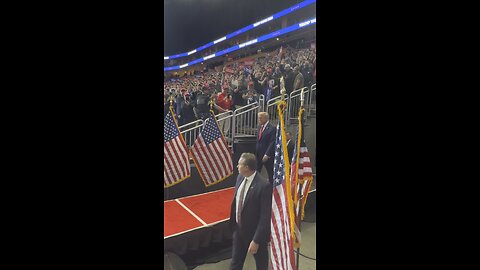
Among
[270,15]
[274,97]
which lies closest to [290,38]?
[270,15]

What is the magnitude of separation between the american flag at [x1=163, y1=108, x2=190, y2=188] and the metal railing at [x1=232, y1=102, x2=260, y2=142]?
12.9 inches

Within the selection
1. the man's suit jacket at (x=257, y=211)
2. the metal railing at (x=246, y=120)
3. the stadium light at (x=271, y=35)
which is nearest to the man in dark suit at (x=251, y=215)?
the man's suit jacket at (x=257, y=211)

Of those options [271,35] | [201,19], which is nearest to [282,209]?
[271,35]

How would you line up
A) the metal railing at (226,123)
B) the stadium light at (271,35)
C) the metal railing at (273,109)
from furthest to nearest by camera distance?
the metal railing at (226,123) < the metal railing at (273,109) < the stadium light at (271,35)

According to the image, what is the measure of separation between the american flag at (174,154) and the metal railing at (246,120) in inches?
12.9

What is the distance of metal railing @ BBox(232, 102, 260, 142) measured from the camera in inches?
78.7

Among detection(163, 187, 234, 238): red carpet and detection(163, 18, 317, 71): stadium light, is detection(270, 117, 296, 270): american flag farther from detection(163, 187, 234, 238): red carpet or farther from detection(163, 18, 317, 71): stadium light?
detection(163, 18, 317, 71): stadium light

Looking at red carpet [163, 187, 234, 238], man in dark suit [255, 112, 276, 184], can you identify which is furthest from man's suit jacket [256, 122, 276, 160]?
red carpet [163, 187, 234, 238]

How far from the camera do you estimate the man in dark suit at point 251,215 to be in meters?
2.02

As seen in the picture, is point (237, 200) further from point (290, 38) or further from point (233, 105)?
point (290, 38)

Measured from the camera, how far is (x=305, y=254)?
1.99m

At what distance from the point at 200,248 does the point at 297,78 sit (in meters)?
1.02

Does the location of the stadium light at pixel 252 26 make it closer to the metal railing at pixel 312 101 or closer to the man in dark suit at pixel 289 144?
the metal railing at pixel 312 101

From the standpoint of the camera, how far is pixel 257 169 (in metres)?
2.01
